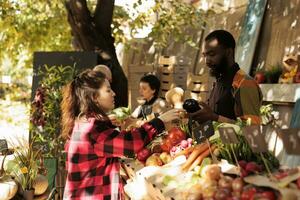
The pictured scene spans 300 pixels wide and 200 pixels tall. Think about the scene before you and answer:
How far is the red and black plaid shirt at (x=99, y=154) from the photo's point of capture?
2746 millimetres

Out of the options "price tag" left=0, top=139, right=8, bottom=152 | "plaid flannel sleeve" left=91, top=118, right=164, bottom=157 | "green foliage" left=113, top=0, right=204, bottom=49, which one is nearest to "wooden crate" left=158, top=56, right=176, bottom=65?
"green foliage" left=113, top=0, right=204, bottom=49

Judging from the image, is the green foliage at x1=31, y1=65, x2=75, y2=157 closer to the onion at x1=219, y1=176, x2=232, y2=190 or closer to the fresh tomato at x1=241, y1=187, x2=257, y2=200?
the onion at x1=219, y1=176, x2=232, y2=190

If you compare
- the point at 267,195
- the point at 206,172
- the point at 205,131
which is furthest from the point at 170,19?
the point at 267,195

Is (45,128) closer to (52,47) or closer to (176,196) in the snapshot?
(176,196)

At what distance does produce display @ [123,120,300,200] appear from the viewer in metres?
2.08

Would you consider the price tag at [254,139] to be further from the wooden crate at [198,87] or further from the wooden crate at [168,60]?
the wooden crate at [168,60]

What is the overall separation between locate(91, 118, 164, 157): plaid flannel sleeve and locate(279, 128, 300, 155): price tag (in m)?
0.89

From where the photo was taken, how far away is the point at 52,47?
11195 mm

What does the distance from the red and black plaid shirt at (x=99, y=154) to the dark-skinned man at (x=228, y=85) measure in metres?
0.57

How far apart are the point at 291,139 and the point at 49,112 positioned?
13.3ft

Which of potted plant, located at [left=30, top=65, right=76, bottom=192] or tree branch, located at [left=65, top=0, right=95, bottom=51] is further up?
tree branch, located at [left=65, top=0, right=95, bottom=51]

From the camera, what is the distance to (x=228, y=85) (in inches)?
128

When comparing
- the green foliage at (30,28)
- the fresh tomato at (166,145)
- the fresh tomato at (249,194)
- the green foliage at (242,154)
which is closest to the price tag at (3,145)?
the fresh tomato at (166,145)

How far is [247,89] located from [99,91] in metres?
0.92
